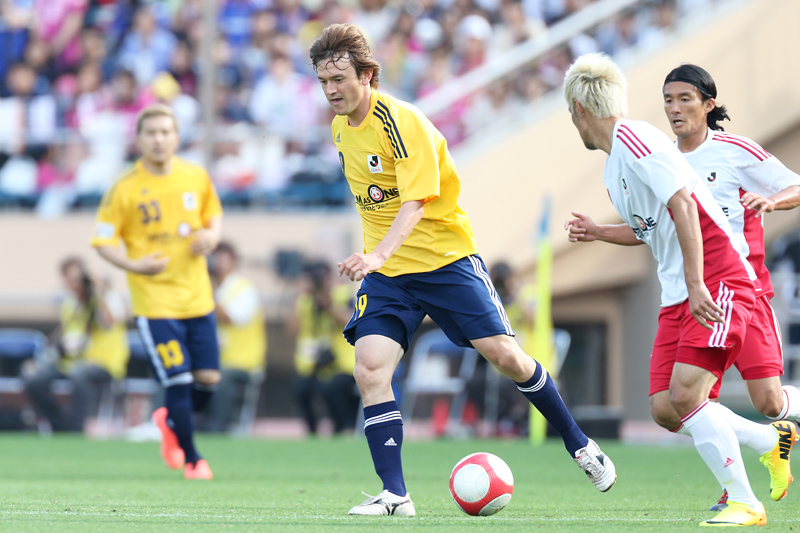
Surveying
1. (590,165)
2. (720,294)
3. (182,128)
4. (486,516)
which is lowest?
(486,516)

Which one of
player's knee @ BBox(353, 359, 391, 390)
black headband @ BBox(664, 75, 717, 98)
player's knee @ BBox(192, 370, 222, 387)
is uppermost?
A: black headband @ BBox(664, 75, 717, 98)

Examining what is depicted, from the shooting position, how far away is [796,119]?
1484cm

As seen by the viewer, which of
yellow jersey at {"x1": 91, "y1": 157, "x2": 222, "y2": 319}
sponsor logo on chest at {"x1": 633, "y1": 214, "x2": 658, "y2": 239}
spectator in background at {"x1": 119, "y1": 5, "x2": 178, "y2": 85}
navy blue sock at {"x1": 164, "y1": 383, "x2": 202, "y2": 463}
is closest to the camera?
sponsor logo on chest at {"x1": 633, "y1": 214, "x2": 658, "y2": 239}

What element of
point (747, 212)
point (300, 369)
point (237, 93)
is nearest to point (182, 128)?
point (237, 93)

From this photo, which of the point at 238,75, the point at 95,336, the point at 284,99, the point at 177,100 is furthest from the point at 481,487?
the point at 238,75

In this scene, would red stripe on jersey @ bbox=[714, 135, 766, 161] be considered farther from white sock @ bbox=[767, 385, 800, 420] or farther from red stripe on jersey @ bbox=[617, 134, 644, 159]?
white sock @ bbox=[767, 385, 800, 420]

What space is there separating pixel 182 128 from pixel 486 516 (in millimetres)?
11541

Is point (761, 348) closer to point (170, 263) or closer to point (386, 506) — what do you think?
point (386, 506)

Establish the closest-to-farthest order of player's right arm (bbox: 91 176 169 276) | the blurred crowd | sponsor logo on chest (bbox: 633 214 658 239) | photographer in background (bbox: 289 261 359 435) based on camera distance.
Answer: sponsor logo on chest (bbox: 633 214 658 239) → player's right arm (bbox: 91 176 169 276) → photographer in background (bbox: 289 261 359 435) → the blurred crowd

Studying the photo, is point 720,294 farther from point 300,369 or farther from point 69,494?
point 300,369

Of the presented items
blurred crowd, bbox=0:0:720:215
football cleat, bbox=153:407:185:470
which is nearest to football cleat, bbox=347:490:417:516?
football cleat, bbox=153:407:185:470

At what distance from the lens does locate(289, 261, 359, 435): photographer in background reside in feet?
46.0

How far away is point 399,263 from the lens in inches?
230

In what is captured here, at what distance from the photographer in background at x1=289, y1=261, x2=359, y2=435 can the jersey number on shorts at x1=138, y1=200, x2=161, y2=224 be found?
564 cm
